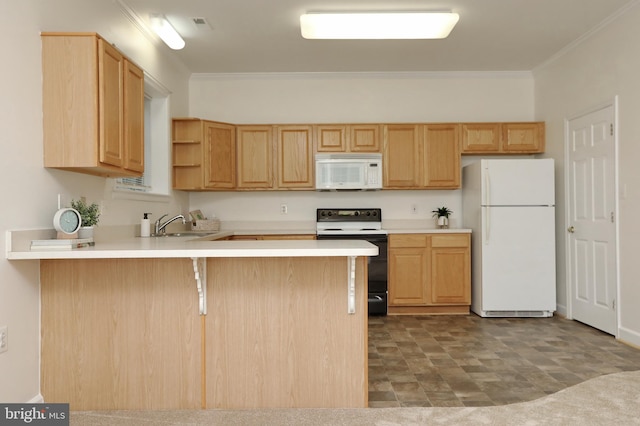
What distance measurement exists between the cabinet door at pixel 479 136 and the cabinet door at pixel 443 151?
96 millimetres

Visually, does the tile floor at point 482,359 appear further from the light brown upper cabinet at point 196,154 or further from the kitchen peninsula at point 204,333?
the light brown upper cabinet at point 196,154

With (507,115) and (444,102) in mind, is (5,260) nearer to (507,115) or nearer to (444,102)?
(444,102)

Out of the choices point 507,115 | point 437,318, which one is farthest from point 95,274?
point 507,115

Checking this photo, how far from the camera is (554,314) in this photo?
518cm

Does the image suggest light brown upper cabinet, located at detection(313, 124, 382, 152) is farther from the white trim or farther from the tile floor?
the tile floor

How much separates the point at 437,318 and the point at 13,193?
13.3ft

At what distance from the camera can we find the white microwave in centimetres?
545

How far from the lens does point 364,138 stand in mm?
5512

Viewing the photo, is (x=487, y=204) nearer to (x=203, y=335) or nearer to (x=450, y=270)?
(x=450, y=270)

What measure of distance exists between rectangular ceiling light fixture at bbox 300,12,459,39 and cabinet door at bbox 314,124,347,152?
1.43 meters

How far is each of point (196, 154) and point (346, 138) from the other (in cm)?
168

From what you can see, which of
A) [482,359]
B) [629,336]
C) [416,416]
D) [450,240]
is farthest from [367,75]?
[416,416]

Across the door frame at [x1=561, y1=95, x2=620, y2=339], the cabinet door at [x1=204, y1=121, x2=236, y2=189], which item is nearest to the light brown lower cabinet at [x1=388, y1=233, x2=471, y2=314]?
the door frame at [x1=561, y1=95, x2=620, y2=339]

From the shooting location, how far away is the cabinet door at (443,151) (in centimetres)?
550
